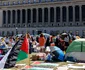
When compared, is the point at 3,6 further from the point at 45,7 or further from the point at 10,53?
the point at 10,53

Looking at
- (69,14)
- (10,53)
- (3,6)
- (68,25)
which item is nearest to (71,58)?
(10,53)

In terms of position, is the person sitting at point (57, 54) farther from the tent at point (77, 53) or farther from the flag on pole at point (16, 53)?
the flag on pole at point (16, 53)

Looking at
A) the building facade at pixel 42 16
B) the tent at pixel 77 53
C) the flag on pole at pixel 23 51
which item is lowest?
the building facade at pixel 42 16

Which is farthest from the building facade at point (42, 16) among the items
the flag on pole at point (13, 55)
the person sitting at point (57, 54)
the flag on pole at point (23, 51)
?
the flag on pole at point (13, 55)

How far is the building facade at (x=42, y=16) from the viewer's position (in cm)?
8925

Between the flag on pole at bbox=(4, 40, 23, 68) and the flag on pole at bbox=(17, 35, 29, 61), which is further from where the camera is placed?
the flag on pole at bbox=(17, 35, 29, 61)

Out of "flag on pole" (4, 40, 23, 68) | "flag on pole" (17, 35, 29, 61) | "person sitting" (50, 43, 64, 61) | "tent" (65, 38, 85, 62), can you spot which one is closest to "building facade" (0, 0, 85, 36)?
"tent" (65, 38, 85, 62)

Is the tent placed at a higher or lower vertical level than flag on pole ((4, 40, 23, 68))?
lower

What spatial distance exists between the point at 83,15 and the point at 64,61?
7422 cm

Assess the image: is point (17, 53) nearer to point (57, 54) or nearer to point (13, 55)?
point (13, 55)

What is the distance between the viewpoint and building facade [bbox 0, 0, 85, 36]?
8925 cm

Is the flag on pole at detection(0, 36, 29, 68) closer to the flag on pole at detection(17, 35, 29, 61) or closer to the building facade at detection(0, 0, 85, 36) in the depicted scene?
the flag on pole at detection(17, 35, 29, 61)

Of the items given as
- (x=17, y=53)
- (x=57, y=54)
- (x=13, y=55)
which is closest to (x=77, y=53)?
(x=57, y=54)

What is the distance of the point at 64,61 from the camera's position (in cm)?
1855
